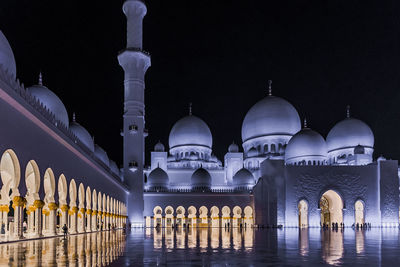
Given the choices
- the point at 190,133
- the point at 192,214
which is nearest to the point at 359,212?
the point at 192,214

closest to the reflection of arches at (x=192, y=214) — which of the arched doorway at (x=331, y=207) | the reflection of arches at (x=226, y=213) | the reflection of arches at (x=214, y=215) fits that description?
the reflection of arches at (x=214, y=215)

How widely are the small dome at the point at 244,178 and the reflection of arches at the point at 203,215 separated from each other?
125 inches

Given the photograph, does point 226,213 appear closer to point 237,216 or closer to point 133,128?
point 237,216

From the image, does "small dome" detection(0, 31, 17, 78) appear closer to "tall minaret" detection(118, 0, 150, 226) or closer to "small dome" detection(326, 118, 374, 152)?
"tall minaret" detection(118, 0, 150, 226)

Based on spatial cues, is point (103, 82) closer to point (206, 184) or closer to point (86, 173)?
point (206, 184)

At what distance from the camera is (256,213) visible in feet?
103

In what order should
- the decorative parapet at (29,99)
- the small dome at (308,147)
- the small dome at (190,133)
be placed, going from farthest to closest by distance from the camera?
the small dome at (190,133), the small dome at (308,147), the decorative parapet at (29,99)

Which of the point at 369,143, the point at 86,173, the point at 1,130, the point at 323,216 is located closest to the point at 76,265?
the point at 1,130

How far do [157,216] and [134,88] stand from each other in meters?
10.2

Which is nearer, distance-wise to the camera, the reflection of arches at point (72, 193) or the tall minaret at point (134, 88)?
the reflection of arches at point (72, 193)

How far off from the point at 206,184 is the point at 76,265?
2934 centimetres

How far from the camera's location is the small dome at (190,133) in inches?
1511

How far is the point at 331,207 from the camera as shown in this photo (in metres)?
29.8

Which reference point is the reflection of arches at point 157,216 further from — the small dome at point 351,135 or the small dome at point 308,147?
the small dome at point 351,135
